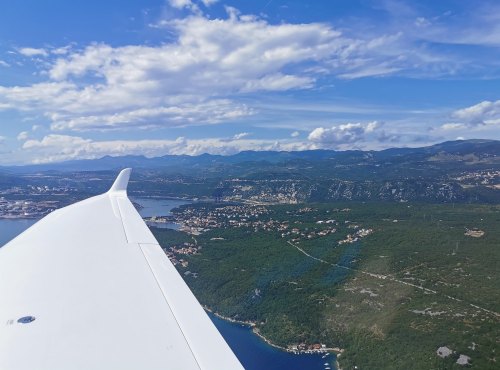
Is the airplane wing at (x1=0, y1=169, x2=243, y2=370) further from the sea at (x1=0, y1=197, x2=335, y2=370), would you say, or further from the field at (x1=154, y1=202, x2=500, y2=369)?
the sea at (x1=0, y1=197, x2=335, y2=370)

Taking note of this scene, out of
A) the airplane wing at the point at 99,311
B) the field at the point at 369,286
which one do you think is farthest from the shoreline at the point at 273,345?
the airplane wing at the point at 99,311

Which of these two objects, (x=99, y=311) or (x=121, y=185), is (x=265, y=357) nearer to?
(x=121, y=185)

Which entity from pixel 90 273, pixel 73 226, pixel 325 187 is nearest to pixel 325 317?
pixel 73 226

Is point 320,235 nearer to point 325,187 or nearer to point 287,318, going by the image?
point 287,318

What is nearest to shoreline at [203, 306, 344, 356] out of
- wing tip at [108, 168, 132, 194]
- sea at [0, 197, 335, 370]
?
sea at [0, 197, 335, 370]

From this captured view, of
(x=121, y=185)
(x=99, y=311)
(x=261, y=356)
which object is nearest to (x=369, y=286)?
(x=261, y=356)

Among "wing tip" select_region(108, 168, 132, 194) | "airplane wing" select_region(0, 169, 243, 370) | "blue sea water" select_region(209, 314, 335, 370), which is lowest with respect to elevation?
"blue sea water" select_region(209, 314, 335, 370)
